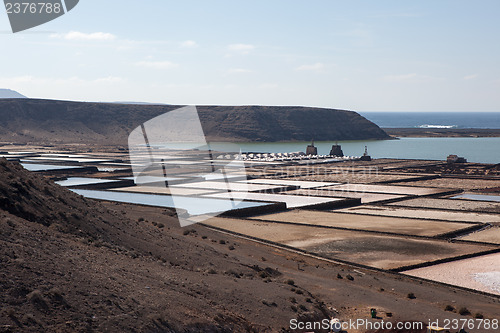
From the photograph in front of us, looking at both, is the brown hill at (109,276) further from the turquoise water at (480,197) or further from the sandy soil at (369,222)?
the turquoise water at (480,197)

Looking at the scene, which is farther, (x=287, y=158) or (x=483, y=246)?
(x=287, y=158)

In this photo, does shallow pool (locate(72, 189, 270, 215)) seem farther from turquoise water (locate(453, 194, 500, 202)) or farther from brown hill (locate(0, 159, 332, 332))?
turquoise water (locate(453, 194, 500, 202))

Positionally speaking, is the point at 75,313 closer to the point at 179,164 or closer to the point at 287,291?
the point at 287,291

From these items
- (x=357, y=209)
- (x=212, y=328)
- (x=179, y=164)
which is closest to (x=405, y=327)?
(x=212, y=328)

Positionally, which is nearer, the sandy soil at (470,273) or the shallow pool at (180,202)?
the sandy soil at (470,273)

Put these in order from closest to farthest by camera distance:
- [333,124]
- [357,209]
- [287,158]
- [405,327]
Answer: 1. [405,327]
2. [357,209]
3. [287,158]
4. [333,124]

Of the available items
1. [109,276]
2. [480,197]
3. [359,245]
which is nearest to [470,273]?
[359,245]

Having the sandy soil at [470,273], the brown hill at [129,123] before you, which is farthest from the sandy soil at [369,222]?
the brown hill at [129,123]

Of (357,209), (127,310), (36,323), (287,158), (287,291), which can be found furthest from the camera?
(287,158)
